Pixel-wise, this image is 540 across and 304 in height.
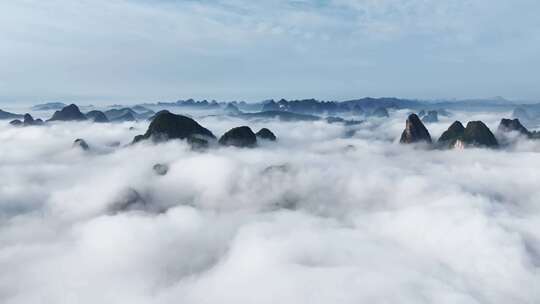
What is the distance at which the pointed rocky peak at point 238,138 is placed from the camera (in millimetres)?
181375

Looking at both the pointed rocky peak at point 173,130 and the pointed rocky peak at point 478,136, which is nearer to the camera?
the pointed rocky peak at point 173,130

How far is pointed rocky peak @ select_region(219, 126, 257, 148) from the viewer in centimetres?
18138

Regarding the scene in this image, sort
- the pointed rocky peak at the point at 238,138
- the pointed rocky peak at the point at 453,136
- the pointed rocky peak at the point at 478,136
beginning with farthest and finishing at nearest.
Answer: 1. the pointed rocky peak at the point at 453,136
2. the pointed rocky peak at the point at 238,138
3. the pointed rocky peak at the point at 478,136

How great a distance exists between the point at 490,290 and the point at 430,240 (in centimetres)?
2162

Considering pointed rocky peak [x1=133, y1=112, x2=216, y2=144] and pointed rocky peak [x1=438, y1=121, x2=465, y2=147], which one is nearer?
pointed rocky peak [x1=133, y1=112, x2=216, y2=144]

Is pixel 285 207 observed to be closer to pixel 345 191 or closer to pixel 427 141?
pixel 345 191

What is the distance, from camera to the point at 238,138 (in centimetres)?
18300

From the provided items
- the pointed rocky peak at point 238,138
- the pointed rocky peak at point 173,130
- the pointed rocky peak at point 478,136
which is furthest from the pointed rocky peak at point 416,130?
the pointed rocky peak at point 173,130

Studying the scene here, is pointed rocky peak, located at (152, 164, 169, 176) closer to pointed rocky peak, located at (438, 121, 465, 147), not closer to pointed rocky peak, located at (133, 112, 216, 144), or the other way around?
pointed rocky peak, located at (133, 112, 216, 144)

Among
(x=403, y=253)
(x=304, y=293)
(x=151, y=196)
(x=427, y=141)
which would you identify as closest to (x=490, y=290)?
(x=403, y=253)

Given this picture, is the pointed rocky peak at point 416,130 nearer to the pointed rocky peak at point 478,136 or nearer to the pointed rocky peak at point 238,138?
the pointed rocky peak at point 478,136

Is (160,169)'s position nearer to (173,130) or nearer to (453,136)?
(173,130)

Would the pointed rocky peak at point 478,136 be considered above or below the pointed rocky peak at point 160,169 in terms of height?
above

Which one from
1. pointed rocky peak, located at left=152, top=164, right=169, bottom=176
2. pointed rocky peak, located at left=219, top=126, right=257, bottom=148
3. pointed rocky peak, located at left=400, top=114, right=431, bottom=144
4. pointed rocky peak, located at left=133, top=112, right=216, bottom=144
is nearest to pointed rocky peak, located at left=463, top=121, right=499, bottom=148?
pointed rocky peak, located at left=400, top=114, right=431, bottom=144
